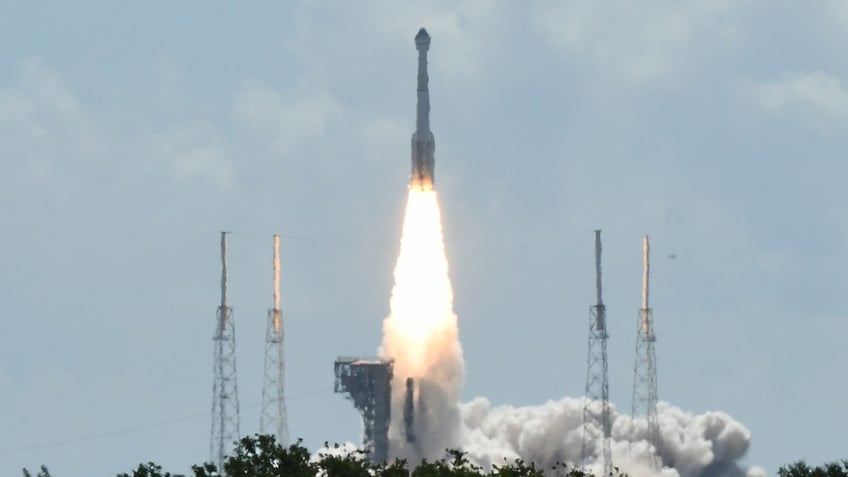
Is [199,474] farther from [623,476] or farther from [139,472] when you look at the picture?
[623,476]

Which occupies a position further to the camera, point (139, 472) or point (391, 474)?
point (139, 472)

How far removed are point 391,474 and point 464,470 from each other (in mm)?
4359

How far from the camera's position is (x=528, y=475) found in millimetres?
167625

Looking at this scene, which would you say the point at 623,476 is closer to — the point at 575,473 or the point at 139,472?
the point at 575,473

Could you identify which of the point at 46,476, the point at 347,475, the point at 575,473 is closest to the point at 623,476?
the point at 575,473

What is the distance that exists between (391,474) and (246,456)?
44.9 ft

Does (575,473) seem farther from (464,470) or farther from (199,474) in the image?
(199,474)

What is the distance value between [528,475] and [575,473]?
8.40 feet

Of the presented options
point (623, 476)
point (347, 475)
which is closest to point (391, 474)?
point (347, 475)

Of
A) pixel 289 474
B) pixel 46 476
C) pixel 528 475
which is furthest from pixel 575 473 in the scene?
pixel 46 476

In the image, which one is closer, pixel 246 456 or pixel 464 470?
pixel 464 470

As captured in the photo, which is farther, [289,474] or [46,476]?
[289,474]

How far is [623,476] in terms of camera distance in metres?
165

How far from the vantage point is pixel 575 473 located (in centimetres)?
16775
